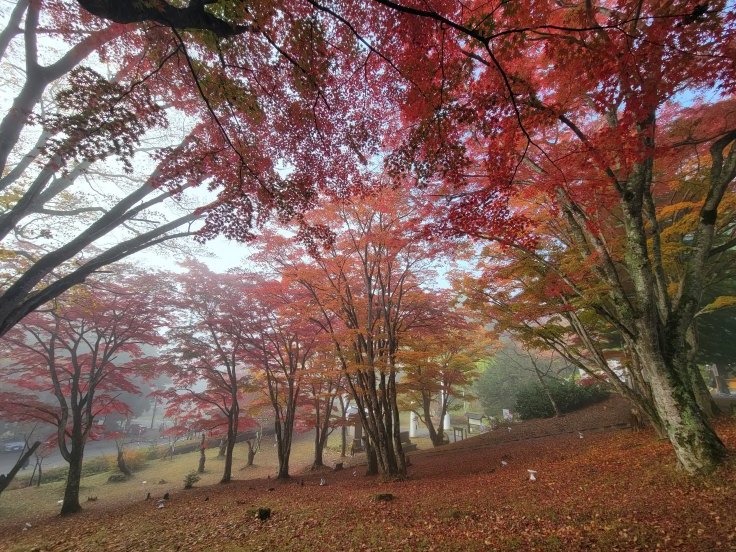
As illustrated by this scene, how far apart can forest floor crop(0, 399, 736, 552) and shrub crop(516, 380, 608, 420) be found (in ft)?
33.0

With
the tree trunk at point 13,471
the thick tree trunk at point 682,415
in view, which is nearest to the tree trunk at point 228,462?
the tree trunk at point 13,471

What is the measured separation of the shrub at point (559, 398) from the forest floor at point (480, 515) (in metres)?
10.1

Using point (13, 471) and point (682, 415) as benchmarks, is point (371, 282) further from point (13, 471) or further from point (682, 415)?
point (13, 471)

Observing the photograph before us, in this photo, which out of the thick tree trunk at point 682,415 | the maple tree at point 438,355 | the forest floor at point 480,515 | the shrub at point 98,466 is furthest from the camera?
the shrub at point 98,466

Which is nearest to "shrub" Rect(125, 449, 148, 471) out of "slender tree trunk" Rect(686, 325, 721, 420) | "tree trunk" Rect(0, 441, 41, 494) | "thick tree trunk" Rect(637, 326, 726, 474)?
"tree trunk" Rect(0, 441, 41, 494)

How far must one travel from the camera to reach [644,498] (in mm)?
4652

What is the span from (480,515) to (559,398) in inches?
692

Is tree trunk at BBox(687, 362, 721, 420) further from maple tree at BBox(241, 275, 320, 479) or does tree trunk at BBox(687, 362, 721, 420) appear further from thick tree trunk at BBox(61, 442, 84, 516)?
thick tree trunk at BBox(61, 442, 84, 516)

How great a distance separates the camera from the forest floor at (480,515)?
12.5ft

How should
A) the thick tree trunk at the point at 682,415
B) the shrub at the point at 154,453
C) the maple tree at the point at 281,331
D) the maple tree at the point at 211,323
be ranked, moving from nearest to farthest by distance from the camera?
the thick tree trunk at the point at 682,415 → the maple tree at the point at 281,331 → the maple tree at the point at 211,323 → the shrub at the point at 154,453

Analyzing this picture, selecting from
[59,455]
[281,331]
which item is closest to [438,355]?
[281,331]

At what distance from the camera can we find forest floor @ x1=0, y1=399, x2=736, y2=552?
3.80 m

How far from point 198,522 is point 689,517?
847cm

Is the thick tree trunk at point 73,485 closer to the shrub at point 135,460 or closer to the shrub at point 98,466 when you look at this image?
the shrub at point 135,460
